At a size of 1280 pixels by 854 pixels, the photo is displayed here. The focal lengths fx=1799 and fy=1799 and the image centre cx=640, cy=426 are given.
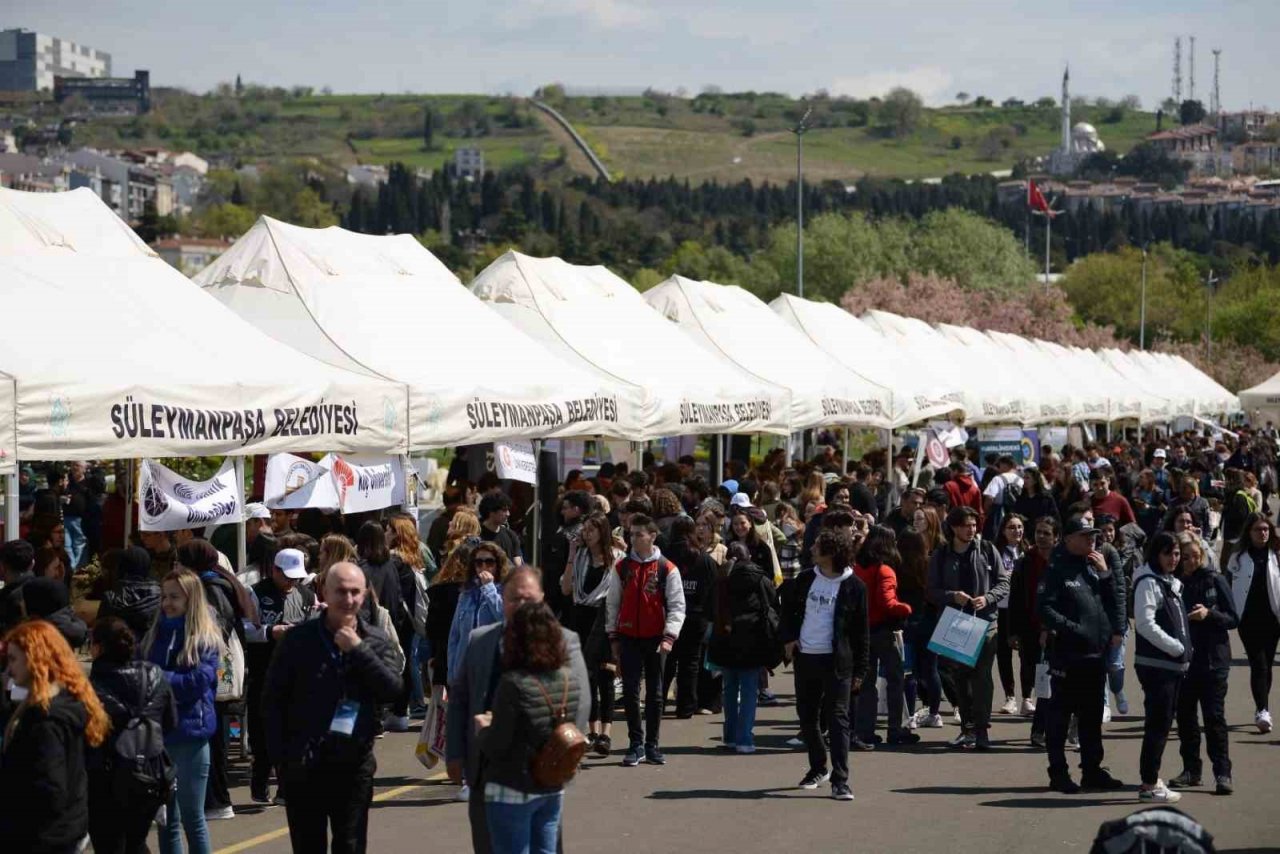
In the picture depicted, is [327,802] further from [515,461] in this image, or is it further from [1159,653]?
[515,461]

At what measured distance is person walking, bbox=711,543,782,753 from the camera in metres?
12.0

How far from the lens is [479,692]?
269 inches

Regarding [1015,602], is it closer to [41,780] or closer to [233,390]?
[233,390]

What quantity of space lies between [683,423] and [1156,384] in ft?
135

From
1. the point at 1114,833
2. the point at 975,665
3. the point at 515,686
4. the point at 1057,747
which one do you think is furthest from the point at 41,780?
the point at 975,665

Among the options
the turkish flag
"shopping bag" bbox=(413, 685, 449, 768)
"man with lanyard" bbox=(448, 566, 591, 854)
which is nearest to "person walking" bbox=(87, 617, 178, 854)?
"man with lanyard" bbox=(448, 566, 591, 854)

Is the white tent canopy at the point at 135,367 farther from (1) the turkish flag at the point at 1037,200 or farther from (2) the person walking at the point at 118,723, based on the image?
(1) the turkish flag at the point at 1037,200

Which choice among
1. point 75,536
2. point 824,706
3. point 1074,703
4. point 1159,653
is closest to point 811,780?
point 824,706

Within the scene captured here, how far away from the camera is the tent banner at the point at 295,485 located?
42.0ft

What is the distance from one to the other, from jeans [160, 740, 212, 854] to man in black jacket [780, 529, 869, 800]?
12.6 feet

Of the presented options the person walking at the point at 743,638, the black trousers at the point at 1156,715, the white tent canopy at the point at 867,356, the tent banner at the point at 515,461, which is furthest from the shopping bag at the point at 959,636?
the white tent canopy at the point at 867,356

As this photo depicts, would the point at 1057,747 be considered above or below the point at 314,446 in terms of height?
below

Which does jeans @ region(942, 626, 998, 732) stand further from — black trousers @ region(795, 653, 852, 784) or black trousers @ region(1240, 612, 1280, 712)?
black trousers @ region(1240, 612, 1280, 712)

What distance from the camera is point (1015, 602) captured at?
1263 cm
